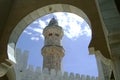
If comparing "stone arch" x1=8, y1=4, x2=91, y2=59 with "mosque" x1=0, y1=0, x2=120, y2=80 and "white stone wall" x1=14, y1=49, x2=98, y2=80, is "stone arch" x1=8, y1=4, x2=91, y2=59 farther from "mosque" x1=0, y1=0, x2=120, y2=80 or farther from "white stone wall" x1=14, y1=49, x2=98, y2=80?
"white stone wall" x1=14, y1=49, x2=98, y2=80

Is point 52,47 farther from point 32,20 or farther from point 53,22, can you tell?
point 32,20

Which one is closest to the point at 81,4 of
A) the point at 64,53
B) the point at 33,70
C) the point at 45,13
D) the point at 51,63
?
the point at 45,13

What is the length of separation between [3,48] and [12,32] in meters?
0.35

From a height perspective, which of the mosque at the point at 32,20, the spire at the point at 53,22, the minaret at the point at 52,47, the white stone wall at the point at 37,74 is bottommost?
the mosque at the point at 32,20

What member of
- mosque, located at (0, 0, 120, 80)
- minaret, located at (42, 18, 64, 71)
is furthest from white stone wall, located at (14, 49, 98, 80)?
mosque, located at (0, 0, 120, 80)

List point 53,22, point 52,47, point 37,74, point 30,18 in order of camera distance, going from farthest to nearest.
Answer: point 53,22
point 52,47
point 37,74
point 30,18

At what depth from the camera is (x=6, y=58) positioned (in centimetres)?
408

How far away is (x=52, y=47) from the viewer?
25719 millimetres

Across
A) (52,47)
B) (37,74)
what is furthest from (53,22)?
(37,74)

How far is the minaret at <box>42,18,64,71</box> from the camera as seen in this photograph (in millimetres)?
24961

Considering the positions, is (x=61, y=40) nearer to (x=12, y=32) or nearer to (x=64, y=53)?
(x=64, y=53)

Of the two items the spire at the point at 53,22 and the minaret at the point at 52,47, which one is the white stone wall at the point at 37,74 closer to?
the minaret at the point at 52,47

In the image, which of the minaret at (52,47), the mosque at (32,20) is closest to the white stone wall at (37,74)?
the minaret at (52,47)

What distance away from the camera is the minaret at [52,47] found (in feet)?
81.9
